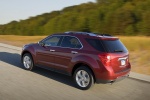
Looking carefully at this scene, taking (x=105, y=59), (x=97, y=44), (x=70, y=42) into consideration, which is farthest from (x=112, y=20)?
(x=105, y=59)

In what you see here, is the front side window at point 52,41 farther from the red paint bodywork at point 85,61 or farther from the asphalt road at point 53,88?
the asphalt road at point 53,88

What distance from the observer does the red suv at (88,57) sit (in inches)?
288

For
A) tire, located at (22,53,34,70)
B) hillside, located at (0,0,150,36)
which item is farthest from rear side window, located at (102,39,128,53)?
hillside, located at (0,0,150,36)

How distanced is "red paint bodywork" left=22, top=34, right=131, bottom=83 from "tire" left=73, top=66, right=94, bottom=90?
0.15m

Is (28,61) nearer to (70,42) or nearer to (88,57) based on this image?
(70,42)

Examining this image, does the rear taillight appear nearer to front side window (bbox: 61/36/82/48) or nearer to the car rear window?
the car rear window

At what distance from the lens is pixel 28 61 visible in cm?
997

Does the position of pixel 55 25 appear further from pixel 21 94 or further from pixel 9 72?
pixel 21 94

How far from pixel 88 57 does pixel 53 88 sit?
1398 mm

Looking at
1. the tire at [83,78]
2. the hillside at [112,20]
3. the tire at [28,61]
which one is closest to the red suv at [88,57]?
the tire at [83,78]

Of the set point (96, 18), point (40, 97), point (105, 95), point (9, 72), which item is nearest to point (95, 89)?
point (105, 95)

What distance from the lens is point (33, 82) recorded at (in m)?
8.14

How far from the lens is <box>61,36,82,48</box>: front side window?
807 centimetres

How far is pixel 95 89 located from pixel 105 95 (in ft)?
1.90
